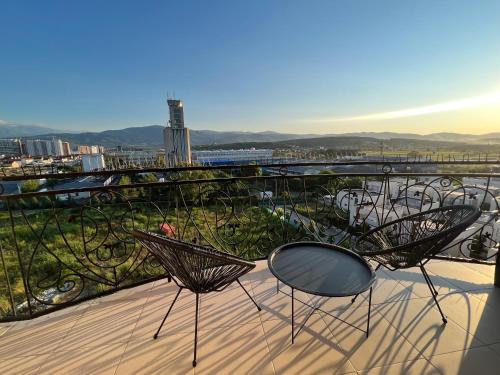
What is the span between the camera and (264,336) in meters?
1.53

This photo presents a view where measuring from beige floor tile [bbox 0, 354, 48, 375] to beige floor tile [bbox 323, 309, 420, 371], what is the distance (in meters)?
1.82

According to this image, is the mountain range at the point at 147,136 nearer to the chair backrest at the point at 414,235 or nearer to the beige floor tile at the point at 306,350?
the chair backrest at the point at 414,235

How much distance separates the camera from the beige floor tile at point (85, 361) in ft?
4.30

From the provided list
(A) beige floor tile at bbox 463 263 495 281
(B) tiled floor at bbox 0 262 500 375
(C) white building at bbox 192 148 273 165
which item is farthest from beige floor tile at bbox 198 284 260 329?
→ (C) white building at bbox 192 148 273 165

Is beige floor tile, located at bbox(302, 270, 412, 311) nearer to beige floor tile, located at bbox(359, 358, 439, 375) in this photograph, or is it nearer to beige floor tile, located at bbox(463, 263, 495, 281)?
beige floor tile, located at bbox(359, 358, 439, 375)

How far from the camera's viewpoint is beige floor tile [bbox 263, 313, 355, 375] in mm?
1278

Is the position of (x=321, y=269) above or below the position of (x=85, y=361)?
above

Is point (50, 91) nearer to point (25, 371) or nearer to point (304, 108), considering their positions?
point (304, 108)

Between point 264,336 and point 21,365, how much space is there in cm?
145

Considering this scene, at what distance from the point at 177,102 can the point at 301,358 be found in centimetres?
6921

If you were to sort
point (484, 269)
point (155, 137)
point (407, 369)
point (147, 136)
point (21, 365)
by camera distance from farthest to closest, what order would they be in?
point (147, 136) → point (155, 137) → point (484, 269) → point (21, 365) → point (407, 369)

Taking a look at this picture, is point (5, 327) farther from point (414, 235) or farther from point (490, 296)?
point (490, 296)

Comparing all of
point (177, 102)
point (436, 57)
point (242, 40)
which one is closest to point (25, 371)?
point (436, 57)

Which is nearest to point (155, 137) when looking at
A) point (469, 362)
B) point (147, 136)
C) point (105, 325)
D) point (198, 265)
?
point (147, 136)
